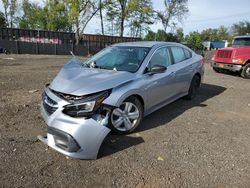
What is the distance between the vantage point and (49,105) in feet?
12.6

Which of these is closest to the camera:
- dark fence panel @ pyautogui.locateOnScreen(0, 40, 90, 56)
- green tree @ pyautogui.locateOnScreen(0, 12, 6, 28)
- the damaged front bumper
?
the damaged front bumper

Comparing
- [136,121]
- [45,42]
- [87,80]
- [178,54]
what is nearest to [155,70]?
[136,121]

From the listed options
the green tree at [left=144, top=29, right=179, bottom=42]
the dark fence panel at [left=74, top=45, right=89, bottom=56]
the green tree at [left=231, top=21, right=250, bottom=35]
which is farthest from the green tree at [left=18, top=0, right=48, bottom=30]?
the green tree at [left=231, top=21, right=250, bottom=35]

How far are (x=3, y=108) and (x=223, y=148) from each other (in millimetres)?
4529

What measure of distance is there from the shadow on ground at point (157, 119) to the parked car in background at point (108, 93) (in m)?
0.19

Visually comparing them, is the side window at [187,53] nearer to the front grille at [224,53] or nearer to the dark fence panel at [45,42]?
the front grille at [224,53]

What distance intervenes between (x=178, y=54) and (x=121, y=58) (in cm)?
174

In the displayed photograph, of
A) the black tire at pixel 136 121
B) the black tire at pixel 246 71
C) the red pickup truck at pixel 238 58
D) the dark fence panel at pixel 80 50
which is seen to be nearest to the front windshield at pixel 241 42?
the red pickup truck at pixel 238 58

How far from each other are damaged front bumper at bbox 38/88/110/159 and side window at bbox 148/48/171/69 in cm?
192

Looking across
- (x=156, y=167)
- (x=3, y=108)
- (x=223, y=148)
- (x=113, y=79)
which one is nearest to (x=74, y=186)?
(x=156, y=167)

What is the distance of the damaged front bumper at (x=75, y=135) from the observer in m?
3.39

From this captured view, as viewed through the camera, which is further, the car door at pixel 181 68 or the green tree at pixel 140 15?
the green tree at pixel 140 15

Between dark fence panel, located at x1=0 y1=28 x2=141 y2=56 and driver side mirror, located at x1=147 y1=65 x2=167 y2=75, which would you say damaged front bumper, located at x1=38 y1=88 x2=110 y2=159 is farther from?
dark fence panel, located at x1=0 y1=28 x2=141 y2=56

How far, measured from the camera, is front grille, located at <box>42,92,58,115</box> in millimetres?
3750
